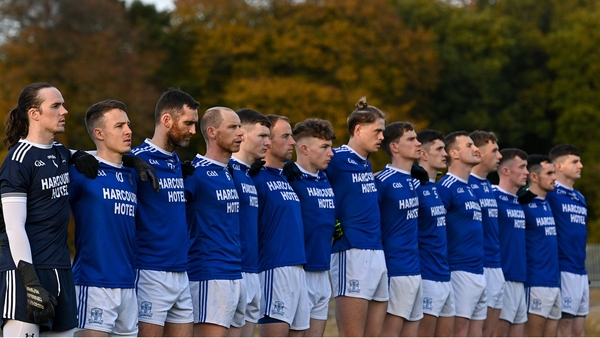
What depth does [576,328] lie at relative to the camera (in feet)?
50.6

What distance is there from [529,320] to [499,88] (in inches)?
1430

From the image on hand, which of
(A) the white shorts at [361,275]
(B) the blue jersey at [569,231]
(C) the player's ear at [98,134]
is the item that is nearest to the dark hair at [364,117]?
(A) the white shorts at [361,275]

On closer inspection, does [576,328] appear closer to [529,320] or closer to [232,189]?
[529,320]

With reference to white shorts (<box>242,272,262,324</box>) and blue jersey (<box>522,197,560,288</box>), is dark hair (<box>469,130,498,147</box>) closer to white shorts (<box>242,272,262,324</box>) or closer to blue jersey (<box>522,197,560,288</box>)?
blue jersey (<box>522,197,560,288</box>)

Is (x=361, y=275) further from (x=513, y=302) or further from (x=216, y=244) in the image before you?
(x=513, y=302)

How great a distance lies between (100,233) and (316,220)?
3.08m

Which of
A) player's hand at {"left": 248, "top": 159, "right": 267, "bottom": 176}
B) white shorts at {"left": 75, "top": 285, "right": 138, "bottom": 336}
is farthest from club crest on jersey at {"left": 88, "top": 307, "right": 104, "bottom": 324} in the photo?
player's hand at {"left": 248, "top": 159, "right": 267, "bottom": 176}

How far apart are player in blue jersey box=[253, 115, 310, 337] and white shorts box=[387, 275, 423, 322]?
4.74ft

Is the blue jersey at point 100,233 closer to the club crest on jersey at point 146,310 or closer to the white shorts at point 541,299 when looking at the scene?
the club crest on jersey at point 146,310

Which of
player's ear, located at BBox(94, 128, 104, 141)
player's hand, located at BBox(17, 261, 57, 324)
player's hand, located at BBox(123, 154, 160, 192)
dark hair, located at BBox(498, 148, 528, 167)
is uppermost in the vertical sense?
dark hair, located at BBox(498, 148, 528, 167)

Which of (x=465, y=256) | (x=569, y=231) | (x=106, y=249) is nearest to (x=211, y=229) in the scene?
(x=106, y=249)

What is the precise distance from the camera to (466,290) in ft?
42.7

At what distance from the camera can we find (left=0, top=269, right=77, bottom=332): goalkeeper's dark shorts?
310 inches

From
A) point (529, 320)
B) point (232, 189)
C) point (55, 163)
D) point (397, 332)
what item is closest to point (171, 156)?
point (232, 189)
